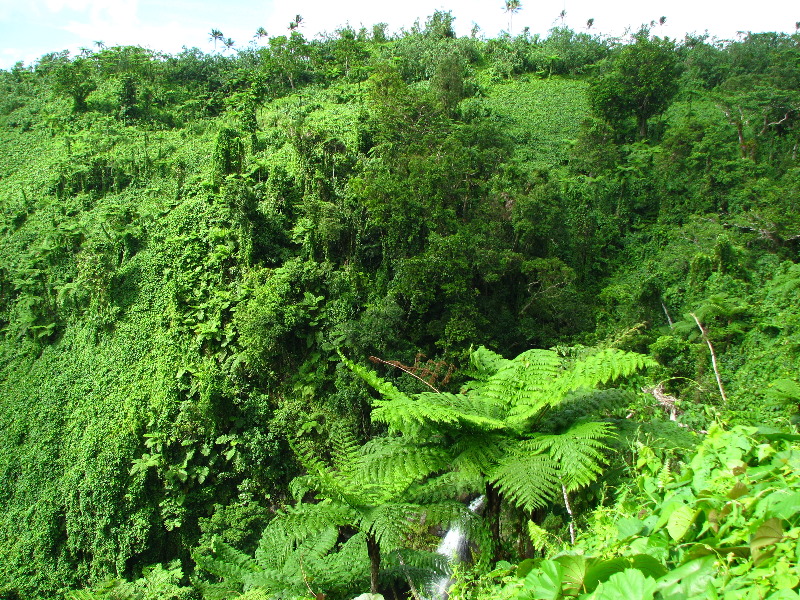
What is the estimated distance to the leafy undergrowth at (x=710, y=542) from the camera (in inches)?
42.4

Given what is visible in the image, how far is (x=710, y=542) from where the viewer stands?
124 centimetres

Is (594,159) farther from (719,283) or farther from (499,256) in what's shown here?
(499,256)

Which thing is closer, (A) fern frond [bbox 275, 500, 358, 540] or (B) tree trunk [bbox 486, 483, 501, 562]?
(A) fern frond [bbox 275, 500, 358, 540]

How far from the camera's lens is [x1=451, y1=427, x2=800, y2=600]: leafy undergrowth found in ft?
3.53

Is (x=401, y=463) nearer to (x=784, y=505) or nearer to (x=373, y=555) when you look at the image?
(x=373, y=555)

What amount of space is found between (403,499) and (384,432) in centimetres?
611

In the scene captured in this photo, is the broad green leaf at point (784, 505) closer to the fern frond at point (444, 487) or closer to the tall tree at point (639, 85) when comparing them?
the fern frond at point (444, 487)

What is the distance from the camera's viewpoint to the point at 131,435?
9891 millimetres

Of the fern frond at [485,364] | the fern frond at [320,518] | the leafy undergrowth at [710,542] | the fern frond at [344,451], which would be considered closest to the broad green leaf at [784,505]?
the leafy undergrowth at [710,542]

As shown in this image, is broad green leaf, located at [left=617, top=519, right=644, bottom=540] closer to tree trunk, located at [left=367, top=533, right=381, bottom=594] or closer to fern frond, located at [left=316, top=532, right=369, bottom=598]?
tree trunk, located at [left=367, top=533, right=381, bottom=594]

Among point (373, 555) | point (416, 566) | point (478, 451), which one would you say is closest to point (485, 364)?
point (478, 451)

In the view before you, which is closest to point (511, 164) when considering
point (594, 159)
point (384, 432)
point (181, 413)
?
point (594, 159)

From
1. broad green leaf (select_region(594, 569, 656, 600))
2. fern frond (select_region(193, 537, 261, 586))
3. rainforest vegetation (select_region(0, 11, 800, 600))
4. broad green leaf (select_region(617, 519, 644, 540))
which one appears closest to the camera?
broad green leaf (select_region(594, 569, 656, 600))

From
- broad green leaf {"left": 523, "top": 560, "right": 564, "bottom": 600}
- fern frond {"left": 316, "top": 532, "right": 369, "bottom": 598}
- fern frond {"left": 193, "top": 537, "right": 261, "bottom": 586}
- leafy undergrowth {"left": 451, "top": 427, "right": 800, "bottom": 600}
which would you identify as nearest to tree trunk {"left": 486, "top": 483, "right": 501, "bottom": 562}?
A: fern frond {"left": 316, "top": 532, "right": 369, "bottom": 598}
